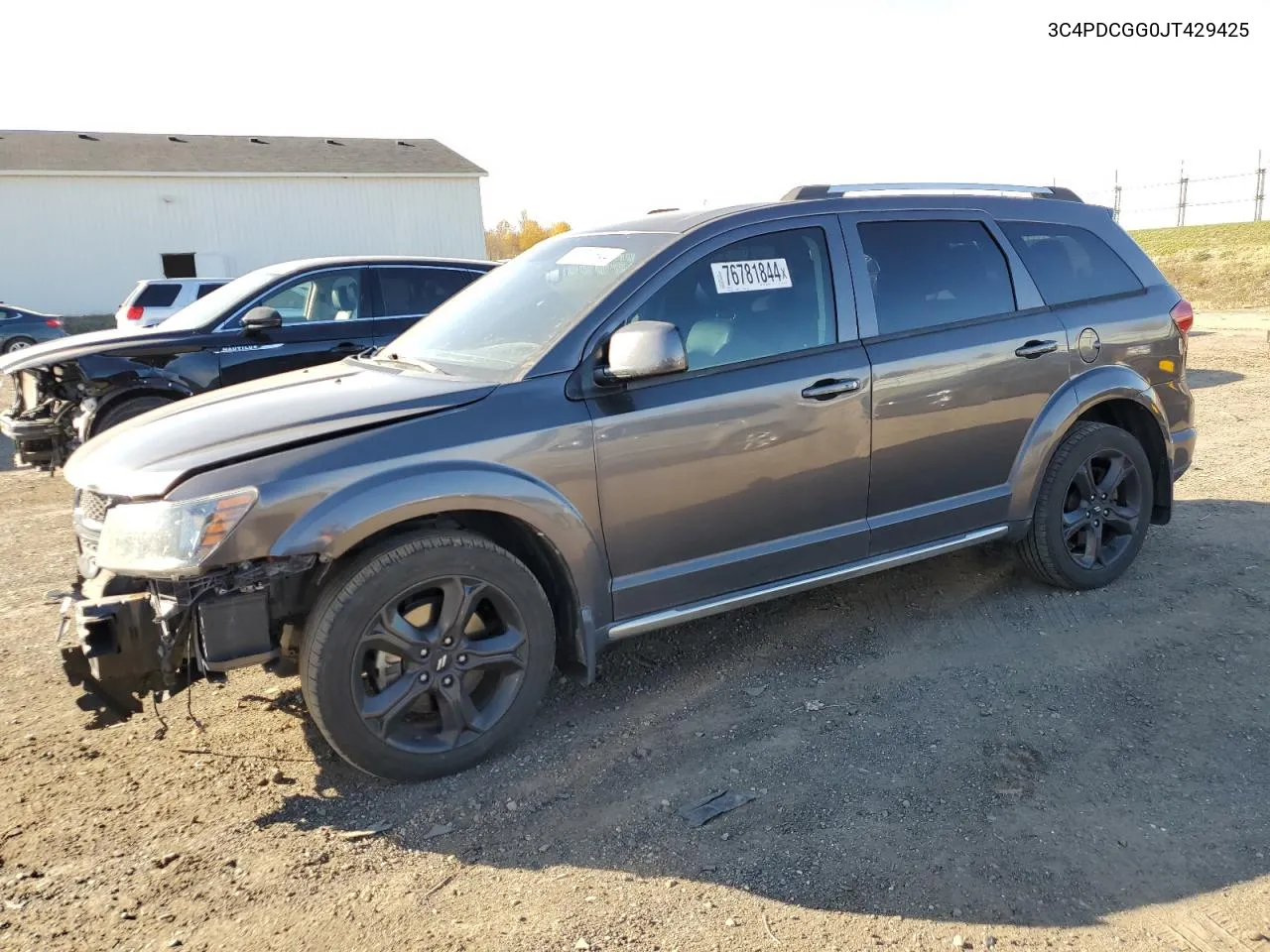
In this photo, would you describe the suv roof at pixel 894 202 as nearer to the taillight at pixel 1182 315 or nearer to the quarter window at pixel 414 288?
the taillight at pixel 1182 315

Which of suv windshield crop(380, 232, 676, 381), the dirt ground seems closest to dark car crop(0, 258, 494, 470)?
the dirt ground

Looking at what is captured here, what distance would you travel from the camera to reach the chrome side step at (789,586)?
3.63 metres

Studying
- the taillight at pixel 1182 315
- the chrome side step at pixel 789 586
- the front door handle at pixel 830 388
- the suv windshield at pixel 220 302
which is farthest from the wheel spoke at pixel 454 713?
the suv windshield at pixel 220 302

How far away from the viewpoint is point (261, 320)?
7215 millimetres

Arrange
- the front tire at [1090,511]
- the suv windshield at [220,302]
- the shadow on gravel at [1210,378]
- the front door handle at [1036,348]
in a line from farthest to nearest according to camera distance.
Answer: the shadow on gravel at [1210,378] → the suv windshield at [220,302] → the front tire at [1090,511] → the front door handle at [1036,348]

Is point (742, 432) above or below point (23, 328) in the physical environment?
below

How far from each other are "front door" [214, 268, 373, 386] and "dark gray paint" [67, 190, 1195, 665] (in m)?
3.72

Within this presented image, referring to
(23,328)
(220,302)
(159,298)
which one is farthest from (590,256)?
(23,328)

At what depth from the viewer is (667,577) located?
144 inches

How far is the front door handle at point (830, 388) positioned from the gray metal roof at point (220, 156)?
106 feet

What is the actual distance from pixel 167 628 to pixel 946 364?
3187 mm

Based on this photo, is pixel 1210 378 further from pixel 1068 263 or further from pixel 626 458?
pixel 626 458

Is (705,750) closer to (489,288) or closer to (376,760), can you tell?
(376,760)

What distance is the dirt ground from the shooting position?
104 inches
